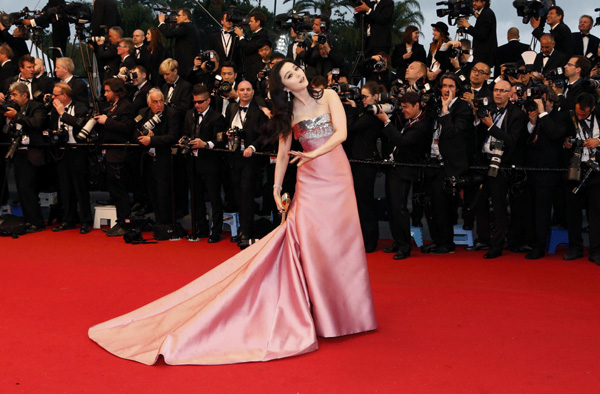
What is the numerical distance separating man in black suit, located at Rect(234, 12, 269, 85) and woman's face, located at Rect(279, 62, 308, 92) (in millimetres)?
4363

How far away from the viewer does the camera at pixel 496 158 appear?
6.41 meters

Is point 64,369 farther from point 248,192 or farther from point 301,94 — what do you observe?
point 248,192

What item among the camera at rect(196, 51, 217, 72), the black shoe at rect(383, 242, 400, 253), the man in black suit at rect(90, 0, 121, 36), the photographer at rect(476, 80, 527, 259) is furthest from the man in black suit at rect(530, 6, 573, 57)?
the man in black suit at rect(90, 0, 121, 36)

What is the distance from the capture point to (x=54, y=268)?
246 inches

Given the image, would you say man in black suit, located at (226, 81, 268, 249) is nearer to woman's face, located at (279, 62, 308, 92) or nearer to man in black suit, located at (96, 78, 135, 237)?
man in black suit, located at (96, 78, 135, 237)

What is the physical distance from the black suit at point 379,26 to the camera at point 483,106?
2473 millimetres

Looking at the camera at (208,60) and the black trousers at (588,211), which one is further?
the camera at (208,60)

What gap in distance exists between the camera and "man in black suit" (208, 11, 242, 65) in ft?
29.1

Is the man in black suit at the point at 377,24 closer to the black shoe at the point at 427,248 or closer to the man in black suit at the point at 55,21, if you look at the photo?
the black shoe at the point at 427,248

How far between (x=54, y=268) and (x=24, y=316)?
157 centimetres

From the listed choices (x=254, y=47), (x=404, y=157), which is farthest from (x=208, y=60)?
(x=404, y=157)

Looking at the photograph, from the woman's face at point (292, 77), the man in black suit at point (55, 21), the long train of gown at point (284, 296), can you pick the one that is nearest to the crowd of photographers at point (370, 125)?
the man in black suit at point (55, 21)

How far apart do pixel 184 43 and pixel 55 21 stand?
6.49 ft

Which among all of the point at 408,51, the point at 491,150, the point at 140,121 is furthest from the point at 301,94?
the point at 408,51
